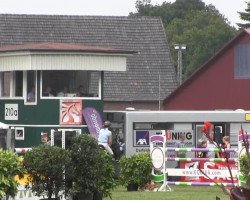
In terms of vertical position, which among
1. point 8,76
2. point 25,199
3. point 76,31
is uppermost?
point 76,31

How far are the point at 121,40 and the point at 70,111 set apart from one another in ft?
97.8

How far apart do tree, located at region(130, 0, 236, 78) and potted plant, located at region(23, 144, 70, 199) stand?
83521mm

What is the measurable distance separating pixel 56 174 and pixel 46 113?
41.1ft

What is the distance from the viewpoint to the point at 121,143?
35.0 m

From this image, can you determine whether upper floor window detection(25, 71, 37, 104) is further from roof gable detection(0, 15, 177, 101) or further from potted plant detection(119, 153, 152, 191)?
roof gable detection(0, 15, 177, 101)

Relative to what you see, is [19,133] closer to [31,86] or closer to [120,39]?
[31,86]

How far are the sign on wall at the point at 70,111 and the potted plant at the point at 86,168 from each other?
11.1 metres

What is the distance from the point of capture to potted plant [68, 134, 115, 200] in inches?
712

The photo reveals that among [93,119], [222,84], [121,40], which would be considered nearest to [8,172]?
[93,119]

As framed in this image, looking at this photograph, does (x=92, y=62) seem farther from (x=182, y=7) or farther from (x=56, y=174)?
(x=182, y=7)

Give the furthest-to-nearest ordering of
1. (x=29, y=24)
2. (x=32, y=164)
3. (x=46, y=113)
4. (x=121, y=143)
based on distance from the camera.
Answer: (x=29, y=24), (x=121, y=143), (x=46, y=113), (x=32, y=164)

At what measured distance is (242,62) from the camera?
177ft

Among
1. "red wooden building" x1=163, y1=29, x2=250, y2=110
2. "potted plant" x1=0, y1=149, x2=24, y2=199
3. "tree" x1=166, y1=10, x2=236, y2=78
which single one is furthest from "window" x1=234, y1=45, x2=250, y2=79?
"tree" x1=166, y1=10, x2=236, y2=78

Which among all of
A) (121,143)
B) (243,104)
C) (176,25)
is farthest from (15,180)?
(176,25)
